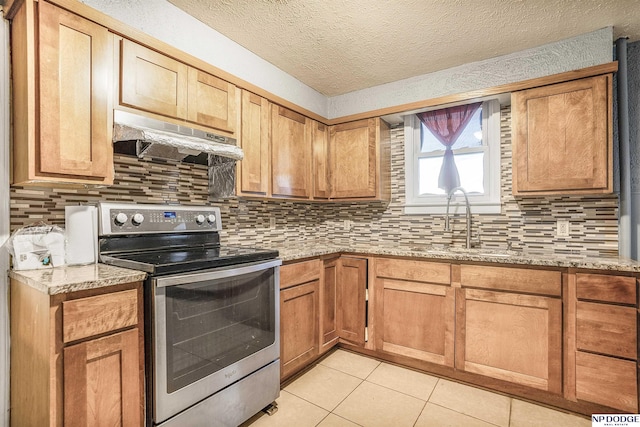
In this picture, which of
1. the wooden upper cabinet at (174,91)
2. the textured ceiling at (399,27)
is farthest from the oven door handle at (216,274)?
the textured ceiling at (399,27)

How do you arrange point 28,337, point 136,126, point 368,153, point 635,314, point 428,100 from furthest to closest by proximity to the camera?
point 368,153, point 428,100, point 635,314, point 136,126, point 28,337

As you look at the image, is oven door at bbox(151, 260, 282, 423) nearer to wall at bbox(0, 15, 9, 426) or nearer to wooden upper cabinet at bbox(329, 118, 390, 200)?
wall at bbox(0, 15, 9, 426)

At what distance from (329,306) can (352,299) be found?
0.66 feet

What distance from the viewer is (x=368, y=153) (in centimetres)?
305

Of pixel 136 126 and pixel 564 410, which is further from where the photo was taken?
pixel 564 410

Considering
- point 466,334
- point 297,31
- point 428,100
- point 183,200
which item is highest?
point 297,31

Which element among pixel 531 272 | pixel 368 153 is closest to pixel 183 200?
pixel 368 153

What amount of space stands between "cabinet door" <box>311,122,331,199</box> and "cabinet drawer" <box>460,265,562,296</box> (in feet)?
4.73

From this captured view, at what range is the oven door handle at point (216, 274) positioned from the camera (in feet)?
4.66

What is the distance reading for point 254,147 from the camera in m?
2.44

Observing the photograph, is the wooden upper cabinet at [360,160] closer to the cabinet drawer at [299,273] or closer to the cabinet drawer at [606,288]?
the cabinet drawer at [299,273]

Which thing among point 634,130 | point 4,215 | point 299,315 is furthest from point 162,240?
point 634,130

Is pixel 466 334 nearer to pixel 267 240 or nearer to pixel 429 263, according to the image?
pixel 429 263

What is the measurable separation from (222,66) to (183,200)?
1.01m
